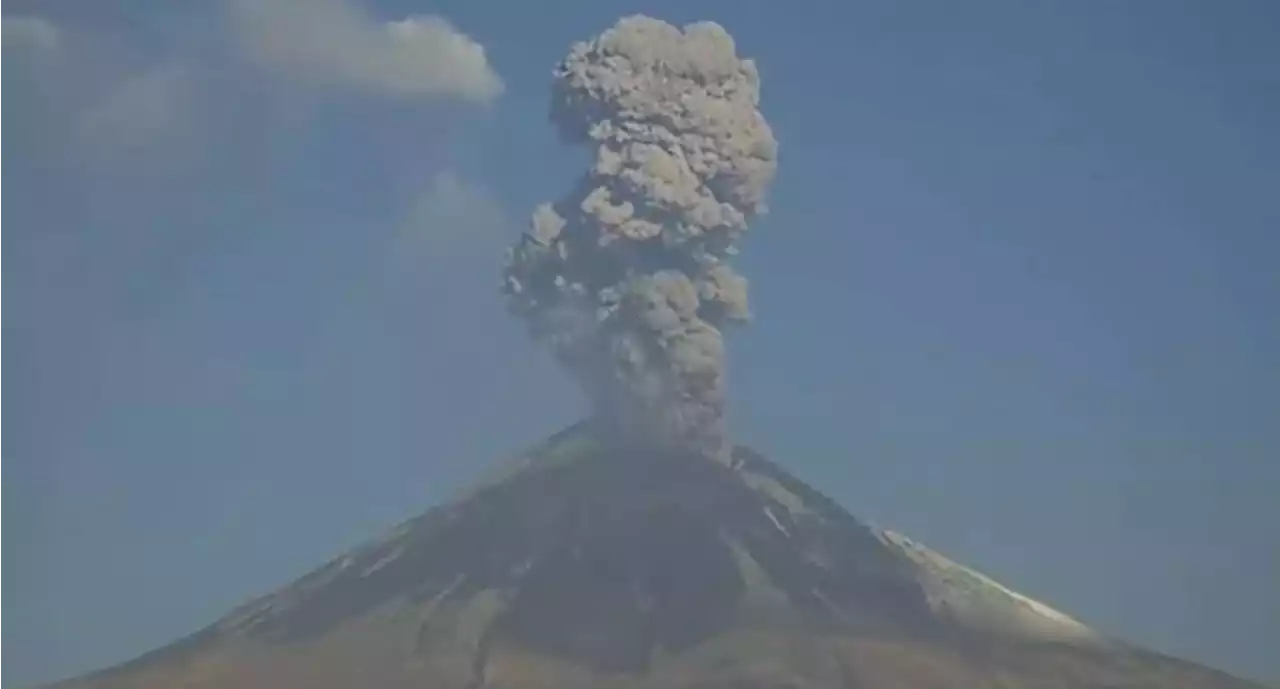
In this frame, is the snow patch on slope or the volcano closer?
the volcano

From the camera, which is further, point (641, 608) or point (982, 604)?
point (982, 604)

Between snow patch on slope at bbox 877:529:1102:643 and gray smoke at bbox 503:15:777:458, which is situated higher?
gray smoke at bbox 503:15:777:458

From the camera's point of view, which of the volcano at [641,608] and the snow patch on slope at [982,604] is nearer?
the volcano at [641,608]

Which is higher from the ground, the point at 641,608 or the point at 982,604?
the point at 641,608

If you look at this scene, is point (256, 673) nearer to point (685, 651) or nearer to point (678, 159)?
point (685, 651)
